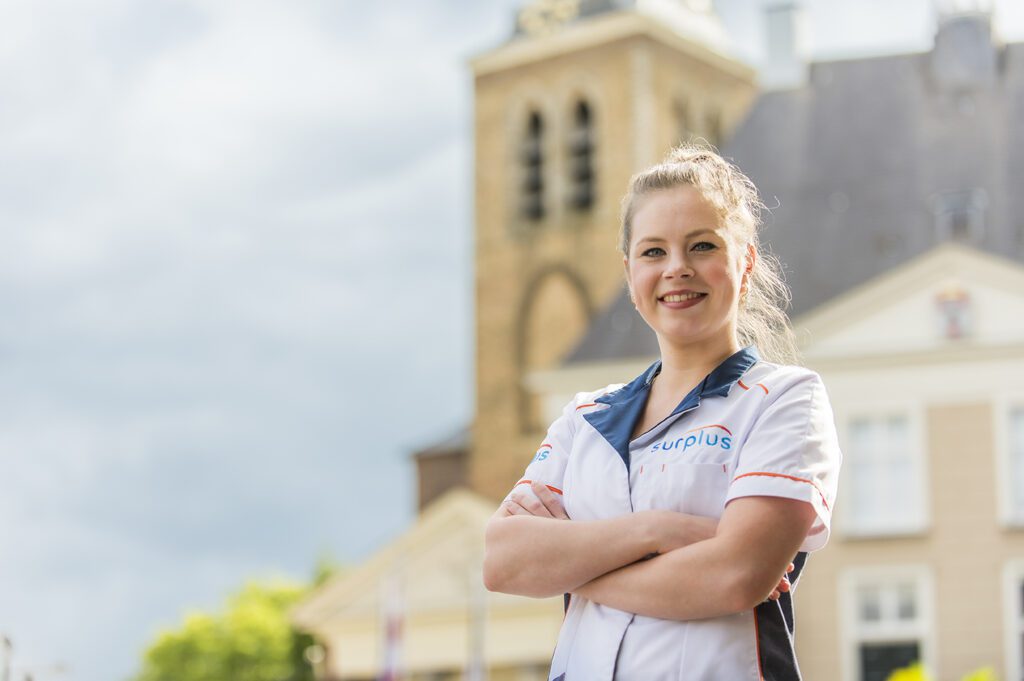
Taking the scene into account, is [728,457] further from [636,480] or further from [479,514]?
[479,514]

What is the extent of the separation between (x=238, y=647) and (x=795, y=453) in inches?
2414

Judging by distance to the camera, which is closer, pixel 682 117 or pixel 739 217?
pixel 739 217

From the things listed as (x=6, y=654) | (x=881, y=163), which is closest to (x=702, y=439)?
(x=6, y=654)

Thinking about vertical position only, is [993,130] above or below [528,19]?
below

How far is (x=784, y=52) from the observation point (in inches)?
1324

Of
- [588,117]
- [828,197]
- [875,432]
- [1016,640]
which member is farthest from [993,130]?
[588,117]

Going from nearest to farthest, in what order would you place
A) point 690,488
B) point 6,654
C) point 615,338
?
1. point 690,488
2. point 6,654
3. point 615,338

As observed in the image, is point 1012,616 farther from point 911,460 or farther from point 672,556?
point 672,556

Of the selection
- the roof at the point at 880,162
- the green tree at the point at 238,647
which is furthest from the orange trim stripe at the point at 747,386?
the green tree at the point at 238,647

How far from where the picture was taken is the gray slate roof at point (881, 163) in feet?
97.9

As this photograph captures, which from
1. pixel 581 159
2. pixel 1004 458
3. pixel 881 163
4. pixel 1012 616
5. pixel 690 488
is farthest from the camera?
pixel 581 159

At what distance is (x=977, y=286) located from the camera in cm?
2795

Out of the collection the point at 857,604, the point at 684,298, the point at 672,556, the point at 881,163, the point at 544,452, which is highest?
the point at 881,163

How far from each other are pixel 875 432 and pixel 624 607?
81.0ft
